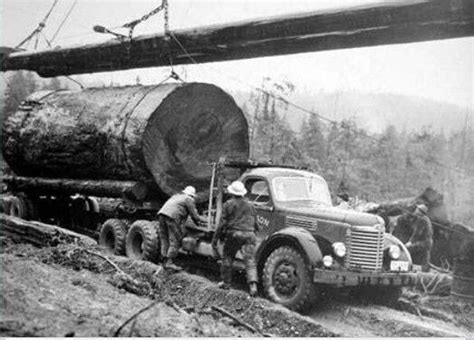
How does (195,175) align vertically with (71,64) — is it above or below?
below

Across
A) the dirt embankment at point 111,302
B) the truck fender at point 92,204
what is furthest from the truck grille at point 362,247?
the truck fender at point 92,204

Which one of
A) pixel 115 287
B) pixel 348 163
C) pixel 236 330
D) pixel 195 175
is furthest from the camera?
pixel 348 163

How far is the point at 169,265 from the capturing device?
904cm

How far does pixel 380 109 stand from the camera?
133500mm

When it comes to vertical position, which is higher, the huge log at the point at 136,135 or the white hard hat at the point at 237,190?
the huge log at the point at 136,135

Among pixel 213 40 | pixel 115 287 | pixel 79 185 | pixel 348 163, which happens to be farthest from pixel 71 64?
pixel 348 163

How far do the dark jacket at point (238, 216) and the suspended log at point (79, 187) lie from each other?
2.74 metres

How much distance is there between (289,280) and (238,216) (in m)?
1.26

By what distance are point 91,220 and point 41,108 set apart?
299cm

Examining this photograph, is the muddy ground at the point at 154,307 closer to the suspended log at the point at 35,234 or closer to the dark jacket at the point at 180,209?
the suspended log at the point at 35,234

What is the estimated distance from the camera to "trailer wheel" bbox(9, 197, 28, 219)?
1327 centimetres

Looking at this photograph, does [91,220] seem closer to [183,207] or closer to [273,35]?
[183,207]

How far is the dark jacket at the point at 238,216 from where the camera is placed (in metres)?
8.12

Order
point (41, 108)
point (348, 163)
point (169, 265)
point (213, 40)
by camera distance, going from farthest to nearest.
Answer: point (348, 163), point (41, 108), point (169, 265), point (213, 40)
